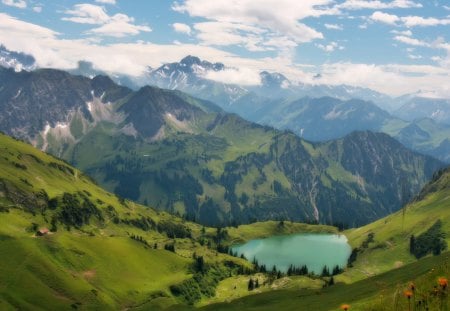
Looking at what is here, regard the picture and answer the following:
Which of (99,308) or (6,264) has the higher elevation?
(6,264)

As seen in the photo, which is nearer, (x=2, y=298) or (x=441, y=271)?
(x=441, y=271)

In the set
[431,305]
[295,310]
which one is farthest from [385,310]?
[295,310]

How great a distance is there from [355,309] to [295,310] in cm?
5589

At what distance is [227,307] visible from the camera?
15900 centimetres

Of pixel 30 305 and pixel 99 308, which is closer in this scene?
pixel 30 305

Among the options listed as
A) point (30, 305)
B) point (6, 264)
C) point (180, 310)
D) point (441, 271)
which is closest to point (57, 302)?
point (30, 305)

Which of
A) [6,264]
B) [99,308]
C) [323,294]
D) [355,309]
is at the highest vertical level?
[355,309]

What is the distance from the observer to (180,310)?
7008 inches

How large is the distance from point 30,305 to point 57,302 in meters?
11.6

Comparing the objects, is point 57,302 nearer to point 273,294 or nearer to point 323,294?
point 273,294

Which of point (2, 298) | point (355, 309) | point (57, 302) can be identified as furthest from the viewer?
point (57, 302)

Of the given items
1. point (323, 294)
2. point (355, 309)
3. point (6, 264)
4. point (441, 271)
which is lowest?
point (6, 264)

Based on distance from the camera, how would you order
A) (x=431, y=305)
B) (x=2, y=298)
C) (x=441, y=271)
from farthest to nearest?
(x=2, y=298) → (x=441, y=271) → (x=431, y=305)

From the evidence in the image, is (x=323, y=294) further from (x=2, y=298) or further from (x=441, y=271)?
(x=2, y=298)
